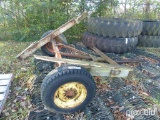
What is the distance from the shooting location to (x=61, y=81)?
→ 2115mm

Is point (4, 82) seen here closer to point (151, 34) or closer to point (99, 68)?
point (99, 68)

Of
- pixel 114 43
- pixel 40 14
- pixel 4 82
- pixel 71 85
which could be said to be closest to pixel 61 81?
pixel 71 85

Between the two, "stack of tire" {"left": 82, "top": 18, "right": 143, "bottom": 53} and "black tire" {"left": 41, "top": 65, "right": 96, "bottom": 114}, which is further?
"stack of tire" {"left": 82, "top": 18, "right": 143, "bottom": 53}

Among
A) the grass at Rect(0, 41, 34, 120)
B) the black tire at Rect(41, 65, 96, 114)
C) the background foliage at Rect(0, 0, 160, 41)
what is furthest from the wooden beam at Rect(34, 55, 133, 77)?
the background foliage at Rect(0, 0, 160, 41)

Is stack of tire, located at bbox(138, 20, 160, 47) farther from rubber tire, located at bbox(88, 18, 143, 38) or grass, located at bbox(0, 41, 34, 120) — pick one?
grass, located at bbox(0, 41, 34, 120)

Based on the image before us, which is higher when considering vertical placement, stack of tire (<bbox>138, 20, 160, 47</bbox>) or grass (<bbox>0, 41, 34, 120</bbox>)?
stack of tire (<bbox>138, 20, 160, 47</bbox>)

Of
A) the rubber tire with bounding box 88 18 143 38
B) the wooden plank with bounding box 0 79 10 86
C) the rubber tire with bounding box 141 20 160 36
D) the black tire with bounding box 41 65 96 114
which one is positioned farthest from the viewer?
the rubber tire with bounding box 141 20 160 36

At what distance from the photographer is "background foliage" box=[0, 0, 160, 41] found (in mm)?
5082

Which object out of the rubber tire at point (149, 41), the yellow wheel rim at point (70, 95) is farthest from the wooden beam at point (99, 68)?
the rubber tire at point (149, 41)

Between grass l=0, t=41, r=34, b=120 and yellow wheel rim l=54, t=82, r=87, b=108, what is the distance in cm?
48

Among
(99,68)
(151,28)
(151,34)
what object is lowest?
(99,68)

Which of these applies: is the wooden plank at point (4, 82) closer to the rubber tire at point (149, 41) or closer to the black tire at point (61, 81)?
the black tire at point (61, 81)

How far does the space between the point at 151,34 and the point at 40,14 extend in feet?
10.0

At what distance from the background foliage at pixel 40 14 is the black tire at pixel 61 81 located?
3234mm
